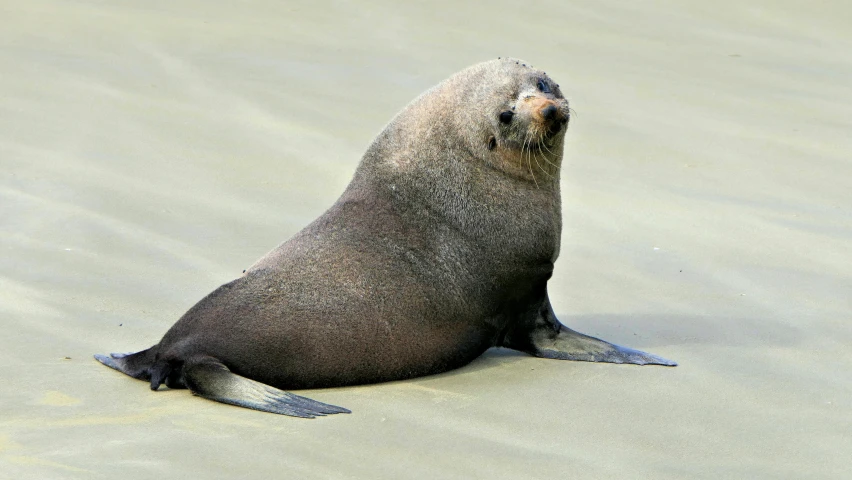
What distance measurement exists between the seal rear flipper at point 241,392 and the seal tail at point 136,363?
0.25 m

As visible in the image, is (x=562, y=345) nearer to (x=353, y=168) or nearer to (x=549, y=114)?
(x=549, y=114)

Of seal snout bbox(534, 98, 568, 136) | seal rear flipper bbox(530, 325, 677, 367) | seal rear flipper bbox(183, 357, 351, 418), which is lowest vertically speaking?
seal rear flipper bbox(183, 357, 351, 418)

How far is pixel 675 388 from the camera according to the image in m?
5.14

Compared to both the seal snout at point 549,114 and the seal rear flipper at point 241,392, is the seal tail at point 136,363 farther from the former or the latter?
the seal snout at point 549,114

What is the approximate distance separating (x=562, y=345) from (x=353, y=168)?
10.0ft

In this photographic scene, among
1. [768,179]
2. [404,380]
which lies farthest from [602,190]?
[404,380]

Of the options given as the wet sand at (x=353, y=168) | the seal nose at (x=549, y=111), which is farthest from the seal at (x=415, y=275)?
the wet sand at (x=353, y=168)

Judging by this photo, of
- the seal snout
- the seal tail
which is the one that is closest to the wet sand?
the seal tail

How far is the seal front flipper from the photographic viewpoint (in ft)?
18.0

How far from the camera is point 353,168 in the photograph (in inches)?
327

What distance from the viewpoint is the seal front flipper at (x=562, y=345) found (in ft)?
18.0

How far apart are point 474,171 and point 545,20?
5960mm

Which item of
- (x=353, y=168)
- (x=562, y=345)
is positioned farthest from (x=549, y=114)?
(x=353, y=168)

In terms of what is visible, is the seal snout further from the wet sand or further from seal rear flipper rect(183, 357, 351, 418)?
seal rear flipper rect(183, 357, 351, 418)
